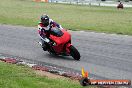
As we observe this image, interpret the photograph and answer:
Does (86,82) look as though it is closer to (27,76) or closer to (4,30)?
(27,76)

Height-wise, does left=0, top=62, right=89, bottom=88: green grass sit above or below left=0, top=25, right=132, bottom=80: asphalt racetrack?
above

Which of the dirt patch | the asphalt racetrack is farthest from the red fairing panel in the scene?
the dirt patch

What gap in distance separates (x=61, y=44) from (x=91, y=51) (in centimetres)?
188

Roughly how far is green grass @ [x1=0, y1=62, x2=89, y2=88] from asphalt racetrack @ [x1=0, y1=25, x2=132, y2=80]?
165 centimetres

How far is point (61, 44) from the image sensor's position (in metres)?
14.4

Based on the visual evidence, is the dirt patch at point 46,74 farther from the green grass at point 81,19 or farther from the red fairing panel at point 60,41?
the green grass at point 81,19

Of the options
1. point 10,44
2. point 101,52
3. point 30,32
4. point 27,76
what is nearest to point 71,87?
point 27,76

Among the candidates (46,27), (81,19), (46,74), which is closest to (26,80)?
(46,74)

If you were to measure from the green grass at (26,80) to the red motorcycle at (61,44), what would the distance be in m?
2.80

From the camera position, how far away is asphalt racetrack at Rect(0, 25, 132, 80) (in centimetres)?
1230

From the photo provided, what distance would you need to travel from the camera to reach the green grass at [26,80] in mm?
9603

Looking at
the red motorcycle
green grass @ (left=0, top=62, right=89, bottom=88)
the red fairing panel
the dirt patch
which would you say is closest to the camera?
green grass @ (left=0, top=62, right=89, bottom=88)

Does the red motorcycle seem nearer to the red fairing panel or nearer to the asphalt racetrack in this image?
the red fairing panel

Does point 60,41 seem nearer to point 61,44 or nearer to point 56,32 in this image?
point 61,44
